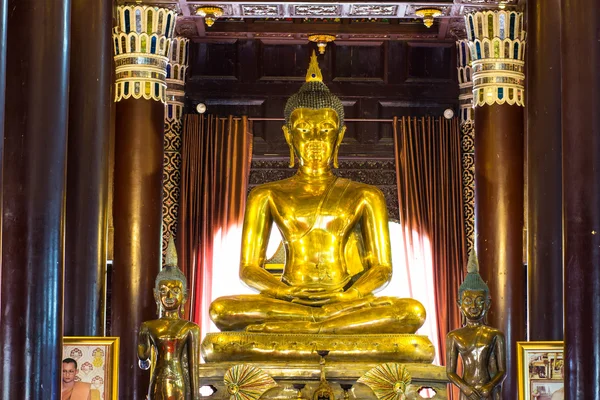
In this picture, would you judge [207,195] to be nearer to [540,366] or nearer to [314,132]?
[314,132]

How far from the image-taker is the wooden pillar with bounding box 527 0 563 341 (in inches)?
406

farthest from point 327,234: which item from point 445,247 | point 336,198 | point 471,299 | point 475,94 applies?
point 445,247

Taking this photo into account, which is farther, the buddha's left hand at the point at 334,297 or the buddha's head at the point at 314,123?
the buddha's head at the point at 314,123

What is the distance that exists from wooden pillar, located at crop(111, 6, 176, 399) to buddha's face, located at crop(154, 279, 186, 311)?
131 inches

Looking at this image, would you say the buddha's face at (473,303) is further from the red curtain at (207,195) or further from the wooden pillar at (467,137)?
the red curtain at (207,195)

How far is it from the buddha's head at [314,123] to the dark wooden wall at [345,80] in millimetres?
3879

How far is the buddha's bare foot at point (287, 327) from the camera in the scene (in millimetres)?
8492

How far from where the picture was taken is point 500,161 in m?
11.4

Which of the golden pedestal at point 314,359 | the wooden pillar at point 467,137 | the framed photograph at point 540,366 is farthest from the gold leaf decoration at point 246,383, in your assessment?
the wooden pillar at point 467,137

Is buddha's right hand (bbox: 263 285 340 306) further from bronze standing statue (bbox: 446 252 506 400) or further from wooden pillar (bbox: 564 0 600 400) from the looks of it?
wooden pillar (bbox: 564 0 600 400)

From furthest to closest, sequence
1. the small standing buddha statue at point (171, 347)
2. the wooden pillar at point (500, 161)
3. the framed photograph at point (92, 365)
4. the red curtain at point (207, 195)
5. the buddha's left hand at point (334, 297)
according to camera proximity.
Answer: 1. the red curtain at point (207, 195)
2. the wooden pillar at point (500, 161)
3. the buddha's left hand at point (334, 297)
4. the framed photograph at point (92, 365)
5. the small standing buddha statue at point (171, 347)

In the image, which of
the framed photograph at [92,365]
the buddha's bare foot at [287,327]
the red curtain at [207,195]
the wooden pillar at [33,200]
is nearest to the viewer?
the wooden pillar at [33,200]

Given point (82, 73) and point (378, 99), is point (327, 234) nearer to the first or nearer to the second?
point (82, 73)

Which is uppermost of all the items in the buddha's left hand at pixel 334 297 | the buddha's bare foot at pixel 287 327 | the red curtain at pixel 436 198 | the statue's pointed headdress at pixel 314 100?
the statue's pointed headdress at pixel 314 100
